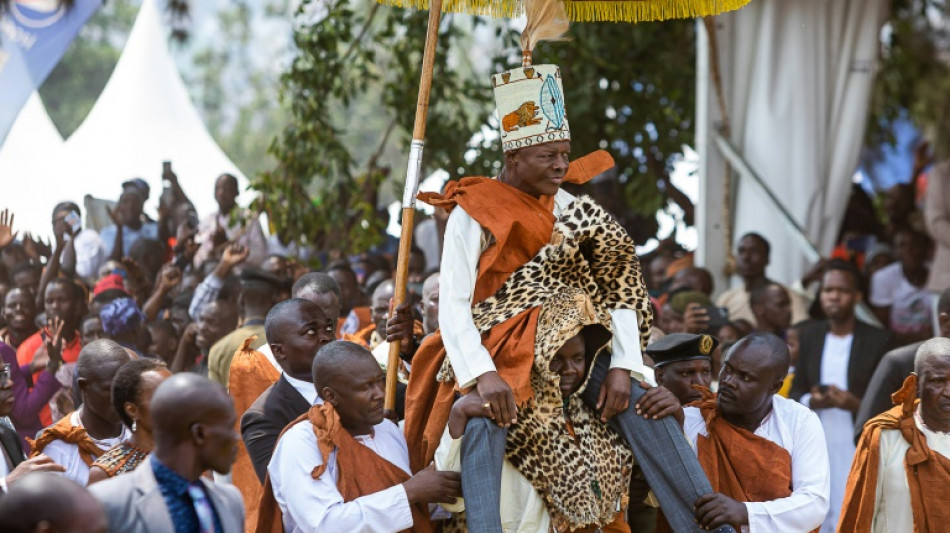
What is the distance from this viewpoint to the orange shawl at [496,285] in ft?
19.1

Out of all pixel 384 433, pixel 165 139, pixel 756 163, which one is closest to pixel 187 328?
pixel 165 139

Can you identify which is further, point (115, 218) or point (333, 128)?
point (333, 128)

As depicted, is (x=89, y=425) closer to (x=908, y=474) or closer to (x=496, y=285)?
(x=496, y=285)

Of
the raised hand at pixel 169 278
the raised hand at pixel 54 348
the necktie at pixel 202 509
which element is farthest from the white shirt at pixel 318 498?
the raised hand at pixel 169 278

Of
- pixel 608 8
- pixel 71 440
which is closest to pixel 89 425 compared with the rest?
pixel 71 440

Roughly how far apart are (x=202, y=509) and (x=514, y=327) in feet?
5.57

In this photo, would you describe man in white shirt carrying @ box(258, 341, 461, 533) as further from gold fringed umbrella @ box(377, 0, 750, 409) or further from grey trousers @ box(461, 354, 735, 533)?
grey trousers @ box(461, 354, 735, 533)

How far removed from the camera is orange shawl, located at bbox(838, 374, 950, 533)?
654cm

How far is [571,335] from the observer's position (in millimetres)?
5789

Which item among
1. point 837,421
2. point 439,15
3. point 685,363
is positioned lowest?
point 837,421

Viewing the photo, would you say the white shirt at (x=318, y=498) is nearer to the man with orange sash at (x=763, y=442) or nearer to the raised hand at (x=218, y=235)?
the man with orange sash at (x=763, y=442)

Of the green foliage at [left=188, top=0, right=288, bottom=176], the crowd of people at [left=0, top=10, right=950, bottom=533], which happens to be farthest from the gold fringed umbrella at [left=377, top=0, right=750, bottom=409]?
the green foliage at [left=188, top=0, right=288, bottom=176]

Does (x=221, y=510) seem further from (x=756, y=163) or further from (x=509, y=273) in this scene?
(x=756, y=163)

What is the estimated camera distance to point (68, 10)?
37.5 feet
